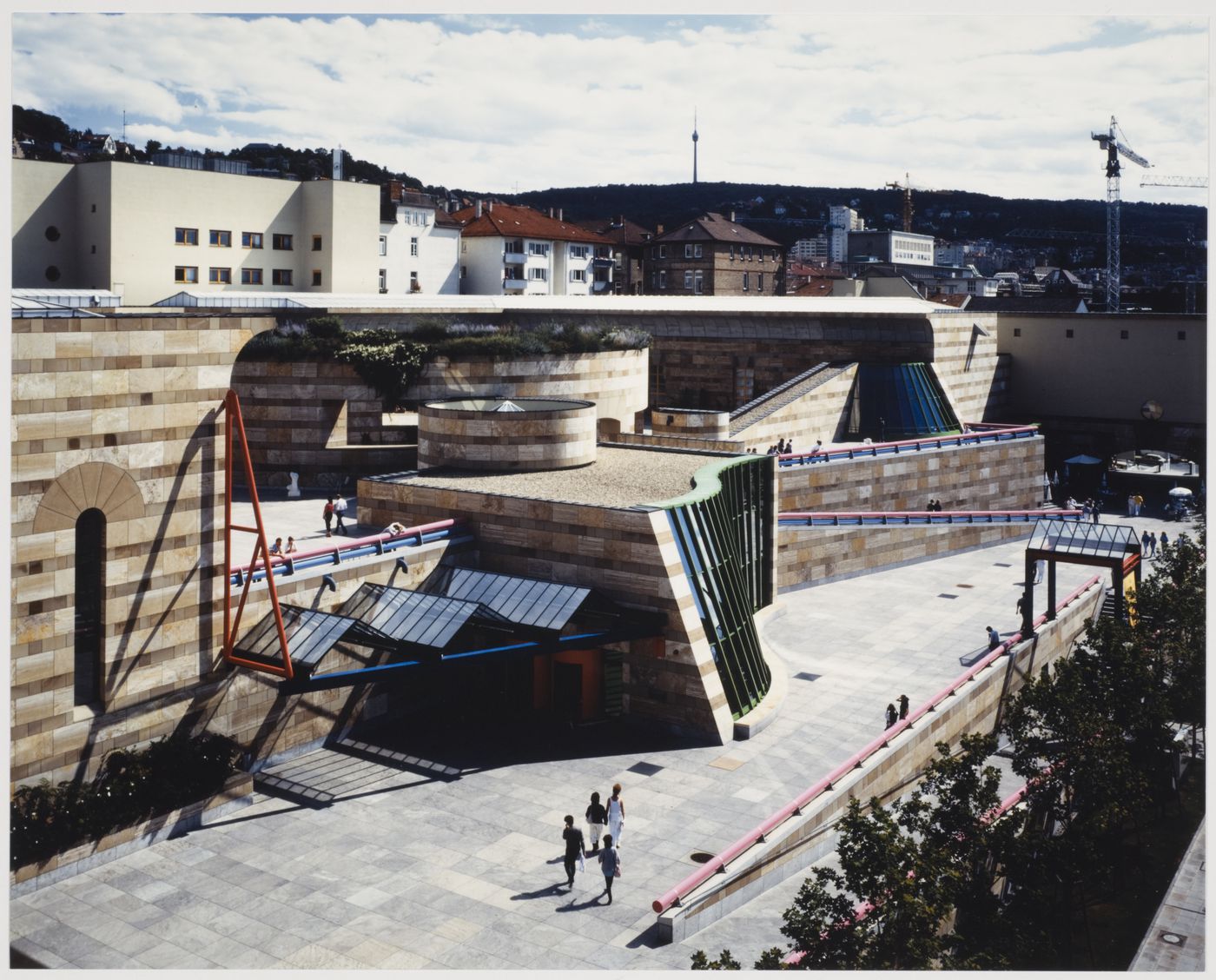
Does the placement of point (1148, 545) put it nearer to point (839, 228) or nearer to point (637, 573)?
point (637, 573)

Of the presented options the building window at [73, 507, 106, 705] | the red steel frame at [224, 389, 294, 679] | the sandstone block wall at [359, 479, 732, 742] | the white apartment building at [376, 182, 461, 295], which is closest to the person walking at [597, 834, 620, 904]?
the red steel frame at [224, 389, 294, 679]

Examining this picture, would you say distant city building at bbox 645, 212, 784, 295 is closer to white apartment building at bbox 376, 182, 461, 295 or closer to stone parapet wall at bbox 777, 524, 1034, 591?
white apartment building at bbox 376, 182, 461, 295

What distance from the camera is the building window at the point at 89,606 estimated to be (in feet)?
80.2

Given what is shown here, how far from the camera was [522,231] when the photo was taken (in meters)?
93.4

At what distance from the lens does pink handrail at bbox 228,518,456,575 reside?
29516mm

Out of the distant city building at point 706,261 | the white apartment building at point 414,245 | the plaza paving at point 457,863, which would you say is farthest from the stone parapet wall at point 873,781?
the distant city building at point 706,261

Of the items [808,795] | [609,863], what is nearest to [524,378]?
[808,795]

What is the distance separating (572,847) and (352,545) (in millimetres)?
11179

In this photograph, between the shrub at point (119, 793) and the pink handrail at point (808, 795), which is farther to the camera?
the shrub at point (119, 793)

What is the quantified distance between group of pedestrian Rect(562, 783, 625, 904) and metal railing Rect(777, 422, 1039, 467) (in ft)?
92.5

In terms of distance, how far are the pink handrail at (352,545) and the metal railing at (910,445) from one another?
21.0 metres

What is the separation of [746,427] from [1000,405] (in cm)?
2313

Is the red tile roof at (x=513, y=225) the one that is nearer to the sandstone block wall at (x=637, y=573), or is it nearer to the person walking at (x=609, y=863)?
the sandstone block wall at (x=637, y=573)

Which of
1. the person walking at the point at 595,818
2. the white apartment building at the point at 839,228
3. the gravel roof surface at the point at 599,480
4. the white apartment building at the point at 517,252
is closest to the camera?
the person walking at the point at 595,818
